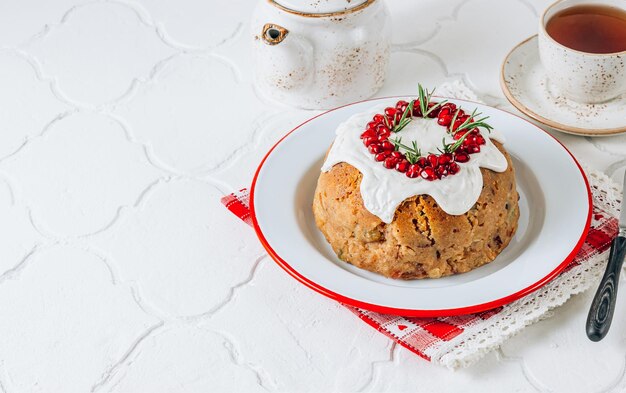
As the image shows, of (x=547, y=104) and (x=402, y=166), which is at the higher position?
(x=402, y=166)

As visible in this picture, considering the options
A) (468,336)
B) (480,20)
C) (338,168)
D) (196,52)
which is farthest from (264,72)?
(468,336)

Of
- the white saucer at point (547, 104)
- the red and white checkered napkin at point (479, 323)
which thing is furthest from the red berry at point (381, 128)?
the white saucer at point (547, 104)

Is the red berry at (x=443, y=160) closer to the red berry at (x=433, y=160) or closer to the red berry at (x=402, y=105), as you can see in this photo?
the red berry at (x=433, y=160)

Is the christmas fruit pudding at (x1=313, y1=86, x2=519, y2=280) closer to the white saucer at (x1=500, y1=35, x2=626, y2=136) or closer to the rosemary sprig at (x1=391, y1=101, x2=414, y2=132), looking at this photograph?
the rosemary sprig at (x1=391, y1=101, x2=414, y2=132)

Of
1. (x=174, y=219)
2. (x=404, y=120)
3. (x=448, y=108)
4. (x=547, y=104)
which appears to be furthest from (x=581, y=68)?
(x=174, y=219)

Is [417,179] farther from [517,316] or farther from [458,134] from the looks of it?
[517,316]

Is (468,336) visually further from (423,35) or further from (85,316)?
(423,35)
